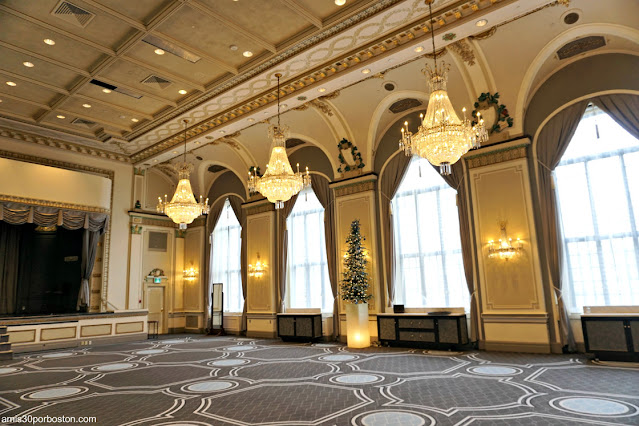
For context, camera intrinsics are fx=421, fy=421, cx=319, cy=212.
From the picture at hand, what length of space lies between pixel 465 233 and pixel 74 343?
9.99m

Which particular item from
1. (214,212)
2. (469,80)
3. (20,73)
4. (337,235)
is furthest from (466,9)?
(214,212)

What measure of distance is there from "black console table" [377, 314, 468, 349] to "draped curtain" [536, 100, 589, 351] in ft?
5.89

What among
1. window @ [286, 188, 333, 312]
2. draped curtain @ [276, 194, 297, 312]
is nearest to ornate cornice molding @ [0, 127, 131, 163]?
draped curtain @ [276, 194, 297, 312]

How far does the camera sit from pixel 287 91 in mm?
9289

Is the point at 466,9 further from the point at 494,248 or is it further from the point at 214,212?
the point at 214,212

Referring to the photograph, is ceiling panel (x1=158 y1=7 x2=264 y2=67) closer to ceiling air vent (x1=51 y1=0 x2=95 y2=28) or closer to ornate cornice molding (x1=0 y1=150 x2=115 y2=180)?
ceiling air vent (x1=51 y1=0 x2=95 y2=28)

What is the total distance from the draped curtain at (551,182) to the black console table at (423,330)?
180 cm

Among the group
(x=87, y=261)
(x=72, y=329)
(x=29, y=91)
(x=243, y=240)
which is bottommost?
(x=72, y=329)

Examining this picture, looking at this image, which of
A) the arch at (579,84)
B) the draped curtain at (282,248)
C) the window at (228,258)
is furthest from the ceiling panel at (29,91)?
the arch at (579,84)

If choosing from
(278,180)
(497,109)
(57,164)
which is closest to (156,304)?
(57,164)

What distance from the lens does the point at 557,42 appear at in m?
7.51

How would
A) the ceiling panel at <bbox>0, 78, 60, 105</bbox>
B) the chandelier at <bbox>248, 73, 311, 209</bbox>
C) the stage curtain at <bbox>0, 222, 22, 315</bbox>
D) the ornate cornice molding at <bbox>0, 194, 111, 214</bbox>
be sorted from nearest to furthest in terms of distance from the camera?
the chandelier at <bbox>248, 73, 311, 209</bbox>
the ceiling panel at <bbox>0, 78, 60, 105</bbox>
the ornate cornice molding at <bbox>0, 194, 111, 214</bbox>
the stage curtain at <bbox>0, 222, 22, 315</bbox>

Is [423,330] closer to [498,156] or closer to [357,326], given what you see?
[357,326]

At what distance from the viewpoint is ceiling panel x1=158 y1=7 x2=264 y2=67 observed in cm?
677
